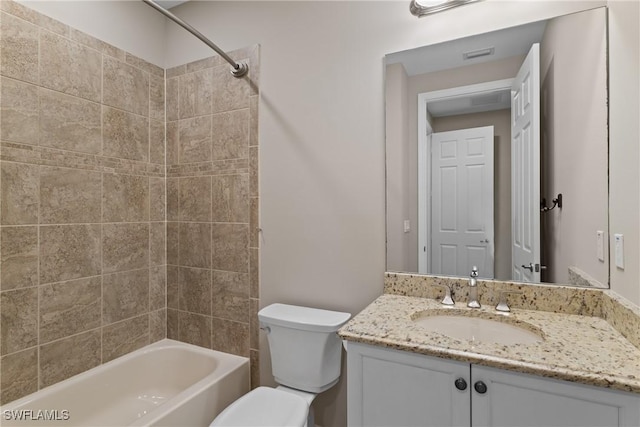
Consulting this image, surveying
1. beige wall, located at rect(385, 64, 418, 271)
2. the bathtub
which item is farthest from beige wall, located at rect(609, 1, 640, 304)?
the bathtub

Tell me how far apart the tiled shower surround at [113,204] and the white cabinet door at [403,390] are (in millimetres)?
988

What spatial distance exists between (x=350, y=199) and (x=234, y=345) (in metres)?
1.17

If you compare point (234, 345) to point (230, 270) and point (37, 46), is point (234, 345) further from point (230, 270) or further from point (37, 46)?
point (37, 46)

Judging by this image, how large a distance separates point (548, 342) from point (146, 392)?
2136 millimetres

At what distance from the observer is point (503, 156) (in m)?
1.44

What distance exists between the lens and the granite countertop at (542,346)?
0.84 m

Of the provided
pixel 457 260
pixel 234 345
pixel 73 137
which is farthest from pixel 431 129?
pixel 73 137

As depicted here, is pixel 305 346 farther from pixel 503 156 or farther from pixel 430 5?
pixel 430 5

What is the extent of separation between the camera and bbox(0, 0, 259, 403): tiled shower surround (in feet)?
5.14

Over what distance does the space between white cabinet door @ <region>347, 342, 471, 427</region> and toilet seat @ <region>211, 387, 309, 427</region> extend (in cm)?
34

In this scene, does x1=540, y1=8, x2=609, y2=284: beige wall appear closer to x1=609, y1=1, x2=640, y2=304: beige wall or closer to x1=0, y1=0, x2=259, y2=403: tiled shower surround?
x1=609, y1=1, x2=640, y2=304: beige wall

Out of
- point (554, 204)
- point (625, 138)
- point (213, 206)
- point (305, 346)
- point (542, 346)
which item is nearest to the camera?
point (542, 346)

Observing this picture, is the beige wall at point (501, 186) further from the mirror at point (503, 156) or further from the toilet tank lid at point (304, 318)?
the toilet tank lid at point (304, 318)

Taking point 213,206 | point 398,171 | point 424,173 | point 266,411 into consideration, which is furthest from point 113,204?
point 424,173
